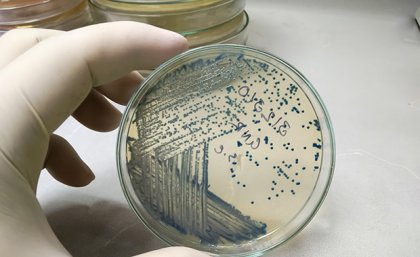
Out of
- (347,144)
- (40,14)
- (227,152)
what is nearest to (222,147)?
(227,152)

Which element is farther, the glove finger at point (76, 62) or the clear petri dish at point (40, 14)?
the clear petri dish at point (40, 14)

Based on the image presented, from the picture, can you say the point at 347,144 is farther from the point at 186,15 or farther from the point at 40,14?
the point at 40,14

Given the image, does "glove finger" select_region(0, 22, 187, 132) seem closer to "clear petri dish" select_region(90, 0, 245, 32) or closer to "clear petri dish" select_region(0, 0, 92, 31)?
"clear petri dish" select_region(90, 0, 245, 32)

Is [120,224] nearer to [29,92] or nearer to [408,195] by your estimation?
[29,92]

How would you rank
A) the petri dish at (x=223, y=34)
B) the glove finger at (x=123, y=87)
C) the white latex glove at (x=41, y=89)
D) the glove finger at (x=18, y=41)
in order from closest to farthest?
the white latex glove at (x=41, y=89) → the glove finger at (x=18, y=41) → the glove finger at (x=123, y=87) → the petri dish at (x=223, y=34)

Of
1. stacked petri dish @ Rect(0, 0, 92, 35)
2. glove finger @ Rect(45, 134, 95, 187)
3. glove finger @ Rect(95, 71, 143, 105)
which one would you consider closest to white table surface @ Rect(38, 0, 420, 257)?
glove finger @ Rect(45, 134, 95, 187)

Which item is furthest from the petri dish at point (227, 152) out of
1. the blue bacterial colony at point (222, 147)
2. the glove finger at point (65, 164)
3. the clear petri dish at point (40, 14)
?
the clear petri dish at point (40, 14)

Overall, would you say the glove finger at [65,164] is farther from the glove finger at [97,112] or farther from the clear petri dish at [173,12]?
the clear petri dish at [173,12]
